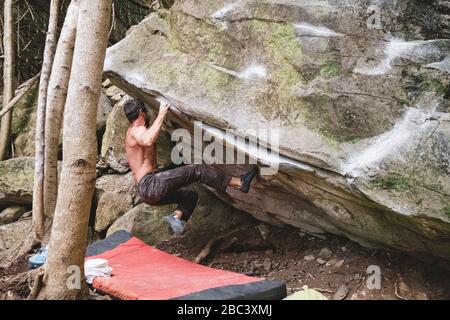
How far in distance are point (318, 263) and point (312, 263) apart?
8 centimetres

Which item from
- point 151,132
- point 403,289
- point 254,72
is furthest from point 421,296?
point 151,132

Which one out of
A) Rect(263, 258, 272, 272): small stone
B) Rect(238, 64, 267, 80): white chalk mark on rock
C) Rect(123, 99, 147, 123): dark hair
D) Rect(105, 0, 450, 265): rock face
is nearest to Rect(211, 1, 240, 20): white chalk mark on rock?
Rect(105, 0, 450, 265): rock face

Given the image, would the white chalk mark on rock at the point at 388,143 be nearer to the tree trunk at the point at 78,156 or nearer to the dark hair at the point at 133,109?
the tree trunk at the point at 78,156

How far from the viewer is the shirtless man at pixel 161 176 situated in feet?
19.3

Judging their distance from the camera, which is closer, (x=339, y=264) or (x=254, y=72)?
(x=254, y=72)

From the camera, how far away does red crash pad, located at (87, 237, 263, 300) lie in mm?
4539

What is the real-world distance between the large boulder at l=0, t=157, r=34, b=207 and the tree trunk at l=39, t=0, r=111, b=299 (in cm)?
456

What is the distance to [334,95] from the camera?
16.2 feet

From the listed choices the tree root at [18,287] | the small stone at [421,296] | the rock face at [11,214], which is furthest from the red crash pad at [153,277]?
the rock face at [11,214]

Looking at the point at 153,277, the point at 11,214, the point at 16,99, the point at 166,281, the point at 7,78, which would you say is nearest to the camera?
the point at 166,281

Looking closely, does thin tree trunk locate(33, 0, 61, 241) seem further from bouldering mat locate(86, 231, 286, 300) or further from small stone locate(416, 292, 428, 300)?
small stone locate(416, 292, 428, 300)

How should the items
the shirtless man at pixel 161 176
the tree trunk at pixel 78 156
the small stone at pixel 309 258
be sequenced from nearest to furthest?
the tree trunk at pixel 78 156 → the shirtless man at pixel 161 176 → the small stone at pixel 309 258

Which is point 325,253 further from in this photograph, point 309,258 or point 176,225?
point 176,225

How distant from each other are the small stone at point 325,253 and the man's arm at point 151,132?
258 centimetres
